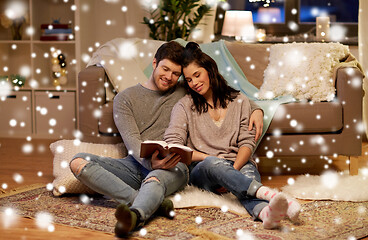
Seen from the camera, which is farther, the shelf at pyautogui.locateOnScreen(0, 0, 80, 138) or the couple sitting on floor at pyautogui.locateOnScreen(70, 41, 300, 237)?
the shelf at pyautogui.locateOnScreen(0, 0, 80, 138)

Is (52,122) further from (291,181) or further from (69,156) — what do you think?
(291,181)

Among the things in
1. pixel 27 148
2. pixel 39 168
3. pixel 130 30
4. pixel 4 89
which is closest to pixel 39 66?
pixel 4 89

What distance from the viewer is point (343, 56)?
3.05 metres

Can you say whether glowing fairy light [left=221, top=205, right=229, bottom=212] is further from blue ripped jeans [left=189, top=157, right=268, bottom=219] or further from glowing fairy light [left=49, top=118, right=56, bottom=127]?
glowing fairy light [left=49, top=118, right=56, bottom=127]

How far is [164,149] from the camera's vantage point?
2.03 m

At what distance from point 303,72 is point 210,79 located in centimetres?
83

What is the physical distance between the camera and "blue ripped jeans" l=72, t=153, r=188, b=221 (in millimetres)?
1885

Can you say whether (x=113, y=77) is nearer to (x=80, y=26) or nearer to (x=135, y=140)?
(x=135, y=140)

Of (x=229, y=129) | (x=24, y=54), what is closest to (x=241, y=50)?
(x=229, y=129)

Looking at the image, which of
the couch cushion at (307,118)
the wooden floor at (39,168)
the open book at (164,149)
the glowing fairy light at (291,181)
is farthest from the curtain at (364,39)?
the open book at (164,149)

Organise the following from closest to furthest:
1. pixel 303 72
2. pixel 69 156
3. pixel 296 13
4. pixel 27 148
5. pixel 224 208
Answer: pixel 224 208, pixel 69 156, pixel 303 72, pixel 27 148, pixel 296 13

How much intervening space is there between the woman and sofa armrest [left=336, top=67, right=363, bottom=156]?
679 mm

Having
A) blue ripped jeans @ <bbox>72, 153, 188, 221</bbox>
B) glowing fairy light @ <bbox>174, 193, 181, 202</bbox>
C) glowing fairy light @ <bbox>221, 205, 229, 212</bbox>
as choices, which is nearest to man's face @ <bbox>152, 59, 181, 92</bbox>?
blue ripped jeans @ <bbox>72, 153, 188, 221</bbox>

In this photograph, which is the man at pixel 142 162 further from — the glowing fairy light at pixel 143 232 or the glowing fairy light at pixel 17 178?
the glowing fairy light at pixel 17 178
